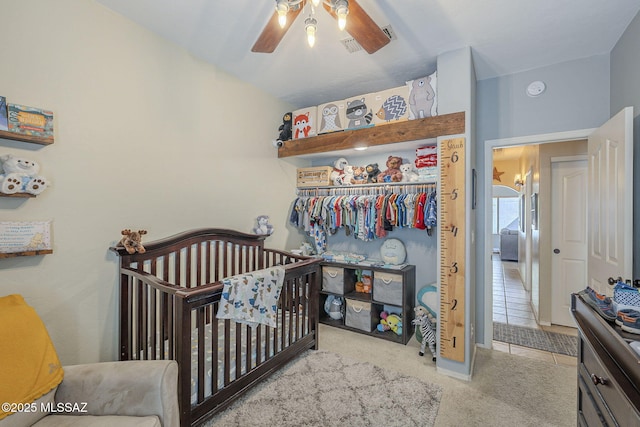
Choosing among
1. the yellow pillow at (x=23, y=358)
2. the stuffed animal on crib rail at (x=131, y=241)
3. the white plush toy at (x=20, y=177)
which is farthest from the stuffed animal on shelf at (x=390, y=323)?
the white plush toy at (x=20, y=177)

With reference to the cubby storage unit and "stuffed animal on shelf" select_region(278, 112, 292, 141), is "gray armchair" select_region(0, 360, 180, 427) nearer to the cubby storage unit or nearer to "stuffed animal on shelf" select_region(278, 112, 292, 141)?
the cubby storage unit

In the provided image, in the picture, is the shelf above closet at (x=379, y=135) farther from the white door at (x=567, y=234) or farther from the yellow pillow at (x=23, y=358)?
the yellow pillow at (x=23, y=358)

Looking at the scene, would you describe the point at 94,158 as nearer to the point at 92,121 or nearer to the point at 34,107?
A: the point at 92,121

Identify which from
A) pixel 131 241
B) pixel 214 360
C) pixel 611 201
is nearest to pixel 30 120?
pixel 131 241

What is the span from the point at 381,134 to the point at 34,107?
2.48m

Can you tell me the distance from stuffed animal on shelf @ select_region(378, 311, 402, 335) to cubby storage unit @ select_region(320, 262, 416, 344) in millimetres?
39

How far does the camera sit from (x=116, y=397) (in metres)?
1.25

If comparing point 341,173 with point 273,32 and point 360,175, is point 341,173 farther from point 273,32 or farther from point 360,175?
point 273,32

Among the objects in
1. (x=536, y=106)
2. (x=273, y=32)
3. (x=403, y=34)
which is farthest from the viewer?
(x=536, y=106)

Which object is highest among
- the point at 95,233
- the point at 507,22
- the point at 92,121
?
the point at 507,22

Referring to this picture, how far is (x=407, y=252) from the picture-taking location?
10.6 feet

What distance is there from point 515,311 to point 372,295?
7.88 ft

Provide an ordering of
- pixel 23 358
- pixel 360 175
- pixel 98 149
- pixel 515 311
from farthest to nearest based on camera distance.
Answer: pixel 515 311 → pixel 360 175 → pixel 98 149 → pixel 23 358

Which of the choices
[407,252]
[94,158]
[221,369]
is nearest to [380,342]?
[407,252]
